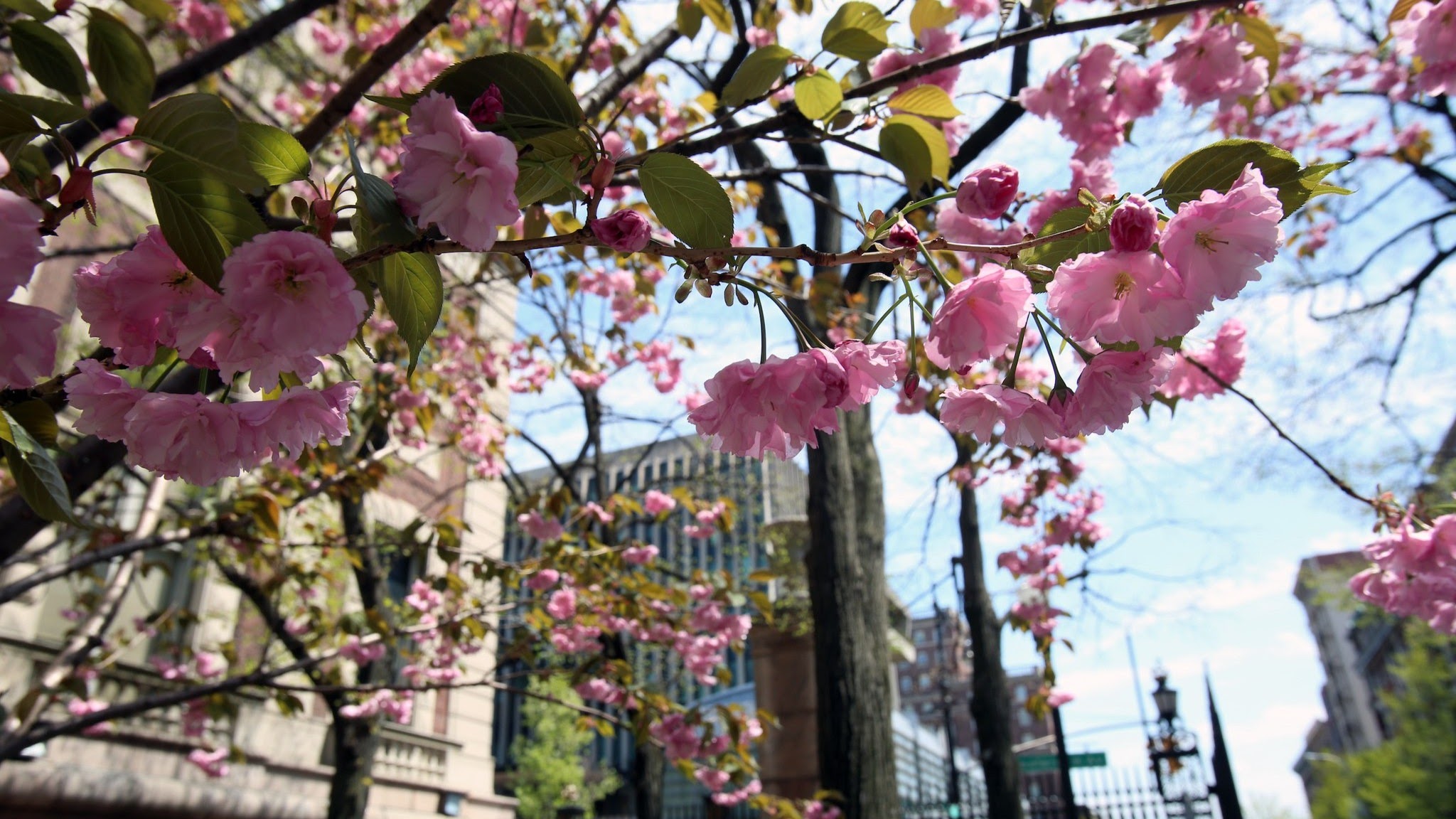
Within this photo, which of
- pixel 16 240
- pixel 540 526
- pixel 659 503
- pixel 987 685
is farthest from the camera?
pixel 987 685

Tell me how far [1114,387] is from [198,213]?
105 cm

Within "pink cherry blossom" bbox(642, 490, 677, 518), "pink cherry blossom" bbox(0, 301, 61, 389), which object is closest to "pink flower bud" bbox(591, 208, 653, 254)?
"pink cherry blossom" bbox(0, 301, 61, 389)

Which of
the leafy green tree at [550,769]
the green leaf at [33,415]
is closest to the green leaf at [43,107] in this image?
the green leaf at [33,415]

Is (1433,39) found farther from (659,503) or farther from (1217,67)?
(659,503)

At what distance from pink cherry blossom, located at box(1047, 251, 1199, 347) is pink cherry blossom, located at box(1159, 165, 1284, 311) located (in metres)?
0.02

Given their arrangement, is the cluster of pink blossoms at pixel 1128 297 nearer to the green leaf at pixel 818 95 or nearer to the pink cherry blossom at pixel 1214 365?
the green leaf at pixel 818 95

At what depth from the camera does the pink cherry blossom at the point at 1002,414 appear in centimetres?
110

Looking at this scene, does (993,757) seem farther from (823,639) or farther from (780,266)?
(780,266)

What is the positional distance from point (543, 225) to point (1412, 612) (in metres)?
2.43

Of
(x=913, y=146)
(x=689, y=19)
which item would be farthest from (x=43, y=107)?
(x=689, y=19)

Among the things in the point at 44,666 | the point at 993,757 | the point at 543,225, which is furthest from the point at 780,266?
the point at 44,666

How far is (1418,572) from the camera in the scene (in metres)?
1.99

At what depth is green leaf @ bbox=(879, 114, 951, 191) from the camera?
1.82m

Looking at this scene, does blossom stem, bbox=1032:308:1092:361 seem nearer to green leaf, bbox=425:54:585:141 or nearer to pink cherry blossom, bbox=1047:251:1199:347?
pink cherry blossom, bbox=1047:251:1199:347
